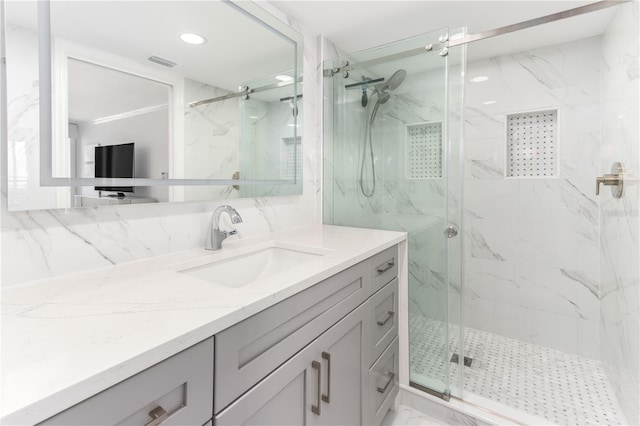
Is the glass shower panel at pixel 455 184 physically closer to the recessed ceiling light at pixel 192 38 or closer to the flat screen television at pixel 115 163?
the recessed ceiling light at pixel 192 38

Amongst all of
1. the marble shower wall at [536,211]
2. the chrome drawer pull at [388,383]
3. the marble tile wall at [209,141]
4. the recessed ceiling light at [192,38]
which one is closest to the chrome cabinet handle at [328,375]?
the chrome drawer pull at [388,383]

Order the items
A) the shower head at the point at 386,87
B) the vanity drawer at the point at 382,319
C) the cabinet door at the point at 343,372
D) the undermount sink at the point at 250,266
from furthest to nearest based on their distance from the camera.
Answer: the shower head at the point at 386,87 < the vanity drawer at the point at 382,319 < the undermount sink at the point at 250,266 < the cabinet door at the point at 343,372

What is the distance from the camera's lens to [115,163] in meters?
1.04

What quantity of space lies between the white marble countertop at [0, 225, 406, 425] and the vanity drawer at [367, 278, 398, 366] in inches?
14.9

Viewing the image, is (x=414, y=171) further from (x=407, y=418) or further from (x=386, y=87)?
(x=407, y=418)

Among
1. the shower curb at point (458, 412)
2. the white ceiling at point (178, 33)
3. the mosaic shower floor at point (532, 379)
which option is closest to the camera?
the white ceiling at point (178, 33)

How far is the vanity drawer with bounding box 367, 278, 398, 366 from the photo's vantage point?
1.36 metres

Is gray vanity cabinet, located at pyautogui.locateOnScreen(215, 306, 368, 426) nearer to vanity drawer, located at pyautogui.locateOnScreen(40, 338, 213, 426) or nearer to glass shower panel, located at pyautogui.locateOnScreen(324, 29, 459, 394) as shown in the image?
vanity drawer, located at pyautogui.locateOnScreen(40, 338, 213, 426)

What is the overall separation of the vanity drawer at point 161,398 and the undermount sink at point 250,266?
53 centimetres

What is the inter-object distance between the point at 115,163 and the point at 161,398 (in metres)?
0.78

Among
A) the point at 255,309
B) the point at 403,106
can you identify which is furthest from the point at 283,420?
Result: the point at 403,106

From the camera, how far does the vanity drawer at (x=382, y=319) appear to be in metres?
1.36

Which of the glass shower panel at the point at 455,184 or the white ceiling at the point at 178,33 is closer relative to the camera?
the white ceiling at the point at 178,33

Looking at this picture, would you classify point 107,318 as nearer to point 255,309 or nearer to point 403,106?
point 255,309
